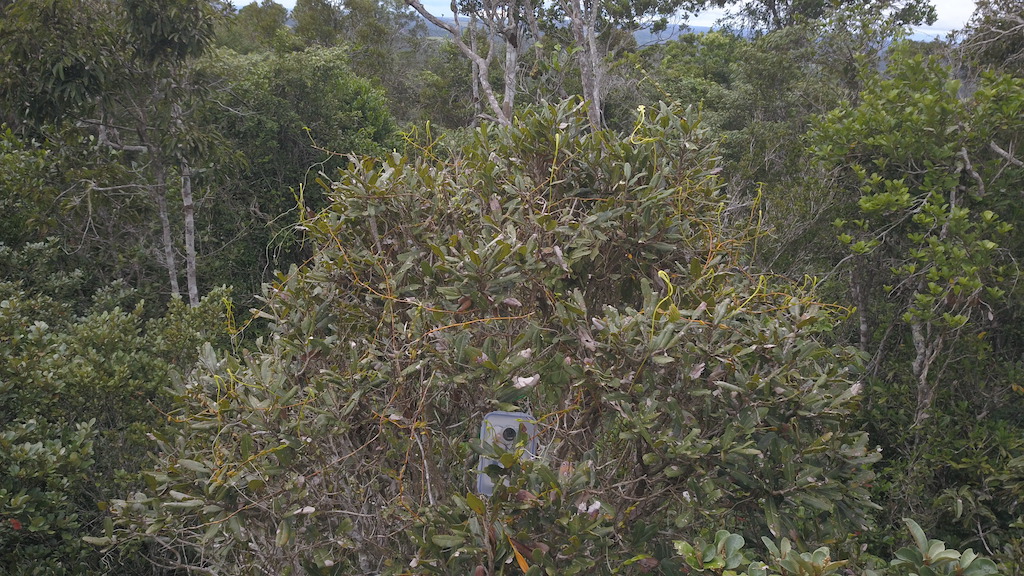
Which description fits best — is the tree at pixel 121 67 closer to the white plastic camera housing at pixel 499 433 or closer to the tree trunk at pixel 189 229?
the tree trunk at pixel 189 229

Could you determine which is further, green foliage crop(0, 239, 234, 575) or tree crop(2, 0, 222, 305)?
tree crop(2, 0, 222, 305)

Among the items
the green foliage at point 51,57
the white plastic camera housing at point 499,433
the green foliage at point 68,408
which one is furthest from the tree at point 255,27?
the white plastic camera housing at point 499,433

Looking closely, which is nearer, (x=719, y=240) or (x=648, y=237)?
(x=648, y=237)

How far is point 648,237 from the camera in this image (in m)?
2.70

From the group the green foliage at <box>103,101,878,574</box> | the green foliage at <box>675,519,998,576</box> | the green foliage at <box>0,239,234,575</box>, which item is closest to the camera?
the green foliage at <box>675,519,998,576</box>

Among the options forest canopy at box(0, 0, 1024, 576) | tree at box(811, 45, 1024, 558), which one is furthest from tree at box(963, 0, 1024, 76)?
tree at box(811, 45, 1024, 558)

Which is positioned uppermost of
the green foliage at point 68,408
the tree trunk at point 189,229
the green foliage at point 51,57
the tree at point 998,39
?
the green foliage at point 51,57

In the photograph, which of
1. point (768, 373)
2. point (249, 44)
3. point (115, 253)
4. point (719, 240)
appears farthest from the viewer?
point (249, 44)

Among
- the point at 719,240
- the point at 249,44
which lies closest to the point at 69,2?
the point at 719,240

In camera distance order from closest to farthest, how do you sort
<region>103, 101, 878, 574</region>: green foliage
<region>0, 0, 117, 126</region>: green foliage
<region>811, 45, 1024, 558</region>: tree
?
<region>103, 101, 878, 574</region>: green foliage < <region>811, 45, 1024, 558</region>: tree < <region>0, 0, 117, 126</region>: green foliage

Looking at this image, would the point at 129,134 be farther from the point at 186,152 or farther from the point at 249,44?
the point at 249,44

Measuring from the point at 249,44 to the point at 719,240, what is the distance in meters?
19.0

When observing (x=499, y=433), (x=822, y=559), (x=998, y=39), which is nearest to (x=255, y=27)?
(x=998, y=39)

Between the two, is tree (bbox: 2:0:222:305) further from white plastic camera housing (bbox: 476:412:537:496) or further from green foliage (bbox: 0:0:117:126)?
white plastic camera housing (bbox: 476:412:537:496)
